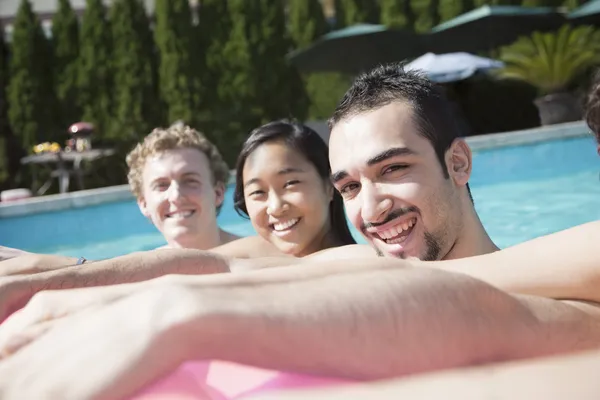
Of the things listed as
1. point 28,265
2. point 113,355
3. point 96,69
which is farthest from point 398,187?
point 96,69

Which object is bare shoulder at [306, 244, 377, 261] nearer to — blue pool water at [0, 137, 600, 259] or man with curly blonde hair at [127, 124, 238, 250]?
man with curly blonde hair at [127, 124, 238, 250]

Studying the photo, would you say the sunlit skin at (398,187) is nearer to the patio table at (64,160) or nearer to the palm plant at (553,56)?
the patio table at (64,160)

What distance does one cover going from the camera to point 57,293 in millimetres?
1425

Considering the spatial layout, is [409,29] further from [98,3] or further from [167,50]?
[98,3]

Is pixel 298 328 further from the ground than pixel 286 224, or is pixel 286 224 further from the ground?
pixel 298 328

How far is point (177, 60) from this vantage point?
51.5 ft

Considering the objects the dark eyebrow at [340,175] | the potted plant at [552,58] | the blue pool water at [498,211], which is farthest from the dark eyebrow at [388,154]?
the potted plant at [552,58]

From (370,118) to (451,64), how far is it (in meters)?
13.5

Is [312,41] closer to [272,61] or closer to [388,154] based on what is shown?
[272,61]

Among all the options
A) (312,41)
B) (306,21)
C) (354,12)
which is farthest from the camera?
(354,12)

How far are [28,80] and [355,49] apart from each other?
23.8ft

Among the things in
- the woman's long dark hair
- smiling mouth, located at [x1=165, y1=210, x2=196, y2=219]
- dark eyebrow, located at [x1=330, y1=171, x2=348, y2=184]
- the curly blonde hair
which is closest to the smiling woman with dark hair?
the woman's long dark hair

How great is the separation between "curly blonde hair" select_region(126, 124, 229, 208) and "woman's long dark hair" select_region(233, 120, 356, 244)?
0.70 metres

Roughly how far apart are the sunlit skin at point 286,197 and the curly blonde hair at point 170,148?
0.87 meters
